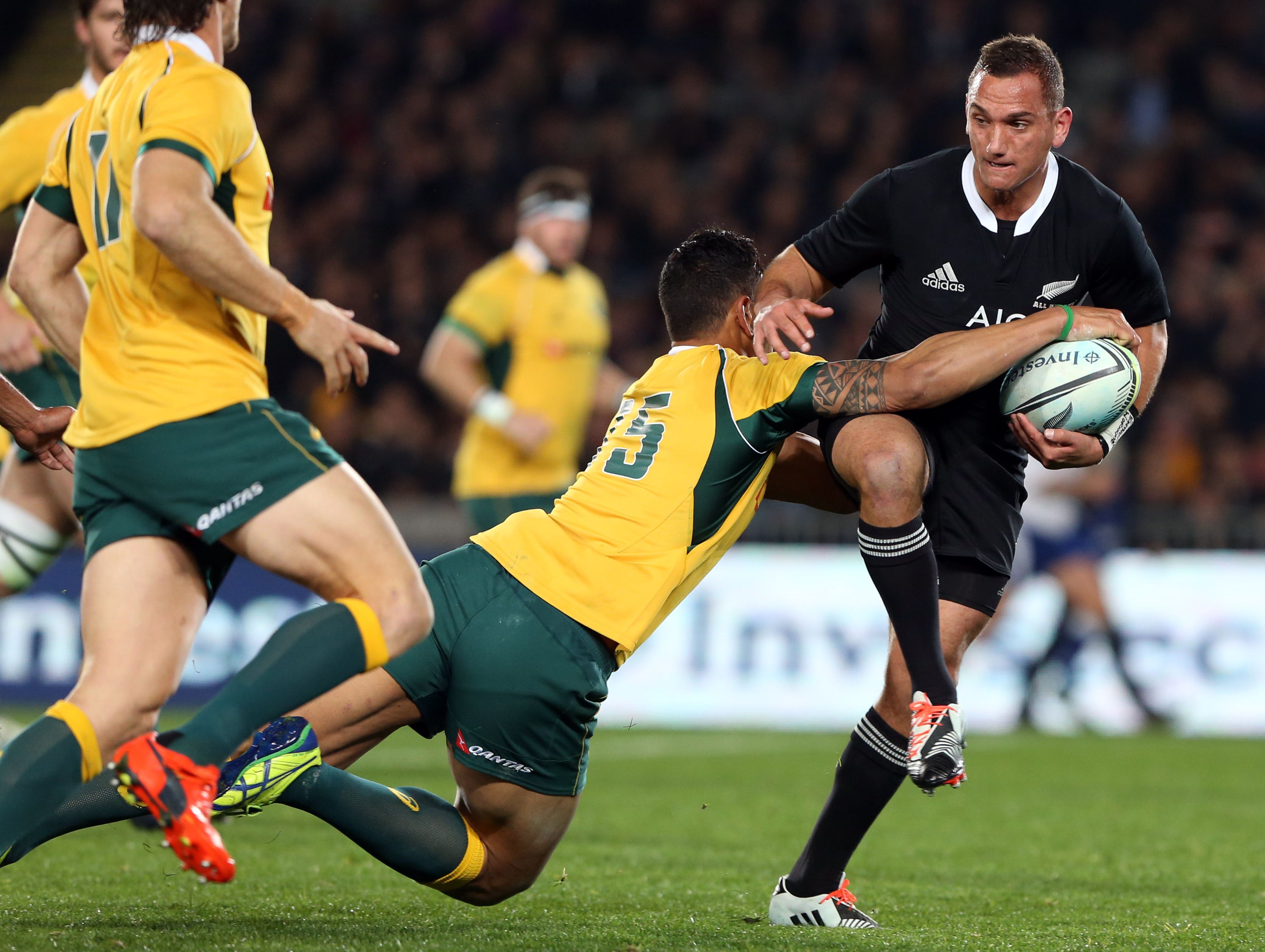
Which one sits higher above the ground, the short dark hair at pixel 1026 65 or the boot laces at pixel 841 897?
the short dark hair at pixel 1026 65

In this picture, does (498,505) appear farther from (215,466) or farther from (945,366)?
(215,466)

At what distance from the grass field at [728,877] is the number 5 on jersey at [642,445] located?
116 cm

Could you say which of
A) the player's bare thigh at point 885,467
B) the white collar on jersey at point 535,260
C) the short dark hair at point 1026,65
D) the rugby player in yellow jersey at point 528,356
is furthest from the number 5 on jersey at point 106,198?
the white collar on jersey at point 535,260

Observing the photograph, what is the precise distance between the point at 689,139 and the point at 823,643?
251 inches

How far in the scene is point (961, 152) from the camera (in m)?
4.60

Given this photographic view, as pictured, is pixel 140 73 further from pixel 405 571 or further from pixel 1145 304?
pixel 1145 304

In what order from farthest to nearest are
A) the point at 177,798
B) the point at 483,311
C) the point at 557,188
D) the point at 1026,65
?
the point at 483,311
the point at 557,188
the point at 1026,65
the point at 177,798

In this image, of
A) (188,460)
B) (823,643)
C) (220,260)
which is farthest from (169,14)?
(823,643)

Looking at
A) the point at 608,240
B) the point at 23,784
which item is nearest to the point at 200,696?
the point at 608,240

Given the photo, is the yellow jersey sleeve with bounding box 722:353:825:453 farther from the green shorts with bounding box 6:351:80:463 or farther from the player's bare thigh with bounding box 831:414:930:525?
the green shorts with bounding box 6:351:80:463

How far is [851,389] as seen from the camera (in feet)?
13.6

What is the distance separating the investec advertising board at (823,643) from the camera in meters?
10.3

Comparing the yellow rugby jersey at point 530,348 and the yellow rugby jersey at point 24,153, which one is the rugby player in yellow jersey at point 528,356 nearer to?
the yellow rugby jersey at point 530,348

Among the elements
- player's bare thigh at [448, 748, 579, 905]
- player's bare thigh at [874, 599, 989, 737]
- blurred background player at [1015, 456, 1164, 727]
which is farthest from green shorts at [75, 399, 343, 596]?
blurred background player at [1015, 456, 1164, 727]
